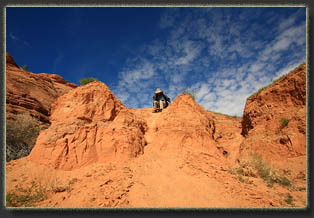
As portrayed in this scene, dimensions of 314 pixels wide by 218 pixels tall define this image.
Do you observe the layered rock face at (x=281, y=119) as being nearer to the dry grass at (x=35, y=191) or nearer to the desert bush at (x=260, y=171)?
the desert bush at (x=260, y=171)

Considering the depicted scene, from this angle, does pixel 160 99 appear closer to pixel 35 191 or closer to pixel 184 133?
pixel 184 133

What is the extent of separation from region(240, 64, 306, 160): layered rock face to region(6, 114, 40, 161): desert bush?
11.7 metres

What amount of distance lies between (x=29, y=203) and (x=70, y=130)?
3.18 m

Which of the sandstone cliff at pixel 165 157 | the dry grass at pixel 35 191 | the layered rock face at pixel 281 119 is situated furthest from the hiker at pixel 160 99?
the dry grass at pixel 35 191

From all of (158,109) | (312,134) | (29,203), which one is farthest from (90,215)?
(158,109)

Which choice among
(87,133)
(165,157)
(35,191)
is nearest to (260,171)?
(165,157)

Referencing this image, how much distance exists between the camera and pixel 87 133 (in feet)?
22.8

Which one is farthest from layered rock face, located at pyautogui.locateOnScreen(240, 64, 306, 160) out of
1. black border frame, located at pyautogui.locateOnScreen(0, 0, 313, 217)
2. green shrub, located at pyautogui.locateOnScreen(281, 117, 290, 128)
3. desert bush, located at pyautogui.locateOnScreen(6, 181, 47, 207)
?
desert bush, located at pyautogui.locateOnScreen(6, 181, 47, 207)

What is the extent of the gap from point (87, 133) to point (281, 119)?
10.5 meters

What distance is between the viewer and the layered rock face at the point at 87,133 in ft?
19.7

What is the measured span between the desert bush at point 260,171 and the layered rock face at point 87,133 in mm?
5047

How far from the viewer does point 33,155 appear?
5.98 meters

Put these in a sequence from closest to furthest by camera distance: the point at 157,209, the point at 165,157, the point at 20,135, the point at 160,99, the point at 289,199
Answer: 1. the point at 157,209
2. the point at 289,199
3. the point at 20,135
4. the point at 165,157
5. the point at 160,99

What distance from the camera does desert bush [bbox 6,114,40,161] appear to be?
→ 6.46m
